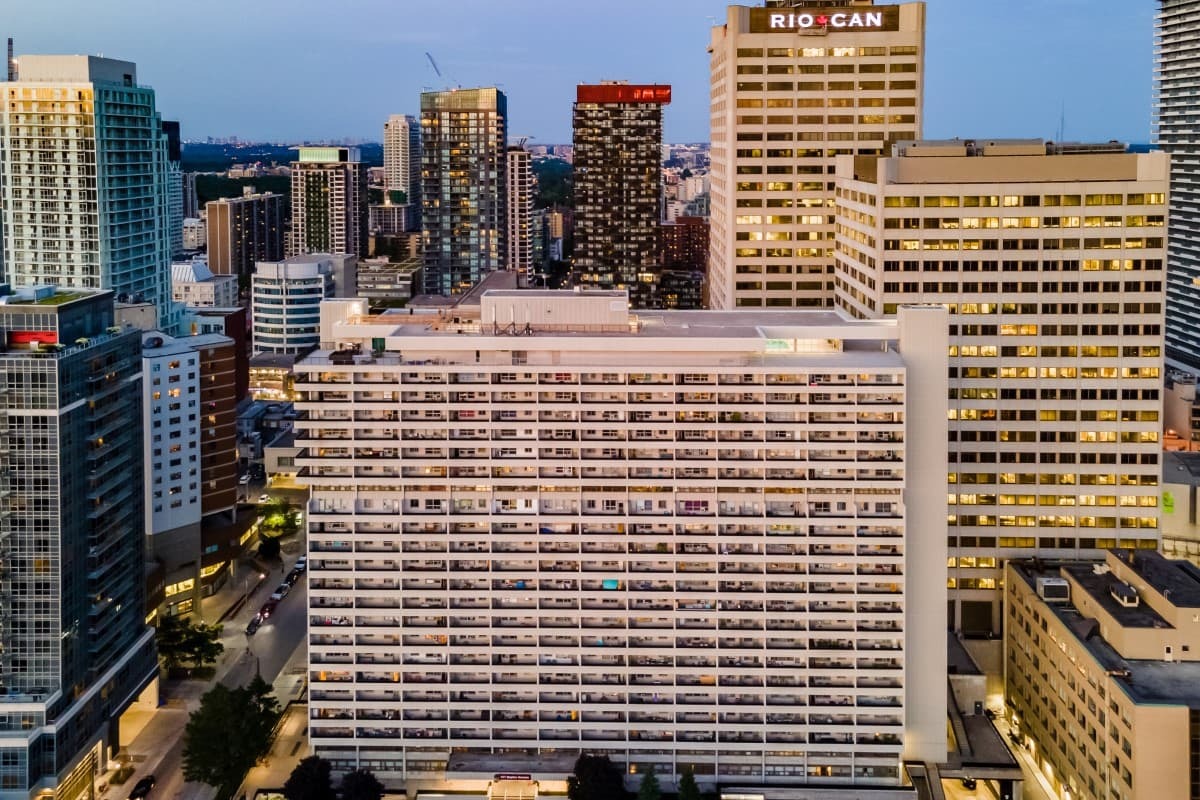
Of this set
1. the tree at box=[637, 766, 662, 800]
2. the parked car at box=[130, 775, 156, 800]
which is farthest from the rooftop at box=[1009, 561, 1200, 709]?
the parked car at box=[130, 775, 156, 800]

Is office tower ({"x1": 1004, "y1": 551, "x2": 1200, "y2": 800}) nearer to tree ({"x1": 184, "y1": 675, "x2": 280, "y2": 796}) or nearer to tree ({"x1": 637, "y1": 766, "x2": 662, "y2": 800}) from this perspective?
tree ({"x1": 637, "y1": 766, "x2": 662, "y2": 800})

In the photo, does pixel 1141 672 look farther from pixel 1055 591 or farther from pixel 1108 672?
pixel 1055 591

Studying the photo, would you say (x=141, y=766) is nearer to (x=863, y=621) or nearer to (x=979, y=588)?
(x=863, y=621)

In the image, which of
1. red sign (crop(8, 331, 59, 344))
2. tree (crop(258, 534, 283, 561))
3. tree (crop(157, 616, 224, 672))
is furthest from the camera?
tree (crop(258, 534, 283, 561))

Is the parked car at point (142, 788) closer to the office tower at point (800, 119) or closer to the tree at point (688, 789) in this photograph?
the tree at point (688, 789)

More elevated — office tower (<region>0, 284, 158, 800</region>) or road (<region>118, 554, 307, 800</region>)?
office tower (<region>0, 284, 158, 800</region>)

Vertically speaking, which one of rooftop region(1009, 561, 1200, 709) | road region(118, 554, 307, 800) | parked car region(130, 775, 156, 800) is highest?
rooftop region(1009, 561, 1200, 709)
